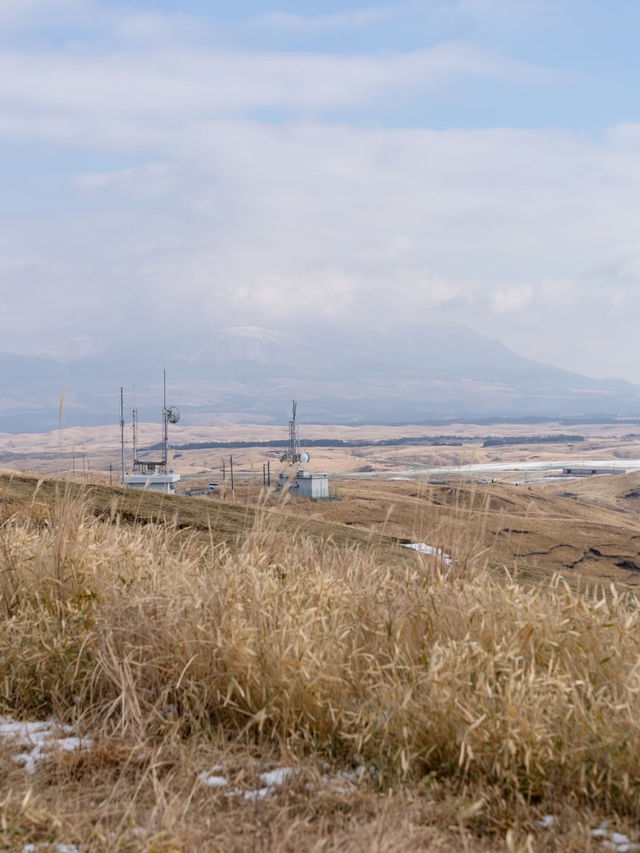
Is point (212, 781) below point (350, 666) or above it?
below

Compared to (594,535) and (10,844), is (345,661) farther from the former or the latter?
(594,535)

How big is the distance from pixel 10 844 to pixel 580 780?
6.98 feet

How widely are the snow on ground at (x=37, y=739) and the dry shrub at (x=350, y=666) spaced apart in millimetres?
101

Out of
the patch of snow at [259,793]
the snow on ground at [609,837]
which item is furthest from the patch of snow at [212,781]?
the snow on ground at [609,837]

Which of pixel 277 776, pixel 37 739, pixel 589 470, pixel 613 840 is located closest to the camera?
pixel 613 840

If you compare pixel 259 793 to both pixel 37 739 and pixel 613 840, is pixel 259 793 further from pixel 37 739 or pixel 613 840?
pixel 613 840

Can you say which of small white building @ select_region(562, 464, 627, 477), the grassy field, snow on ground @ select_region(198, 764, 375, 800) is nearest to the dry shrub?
the grassy field

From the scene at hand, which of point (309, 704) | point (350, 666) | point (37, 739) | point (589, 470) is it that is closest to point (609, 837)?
point (309, 704)

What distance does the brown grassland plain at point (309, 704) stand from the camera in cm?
341

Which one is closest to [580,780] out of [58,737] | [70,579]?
[58,737]

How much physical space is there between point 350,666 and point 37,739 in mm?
1504

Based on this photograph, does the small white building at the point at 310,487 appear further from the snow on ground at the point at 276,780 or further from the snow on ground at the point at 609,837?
the snow on ground at the point at 609,837

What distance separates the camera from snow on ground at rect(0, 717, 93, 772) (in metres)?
4.02

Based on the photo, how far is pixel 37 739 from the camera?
4.25 meters
